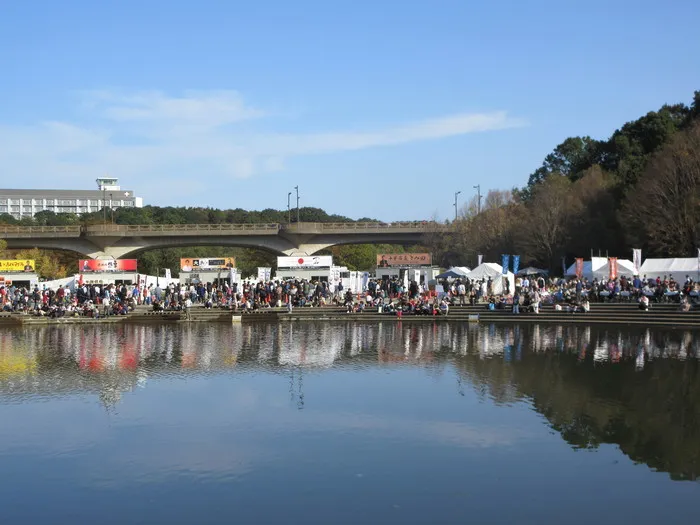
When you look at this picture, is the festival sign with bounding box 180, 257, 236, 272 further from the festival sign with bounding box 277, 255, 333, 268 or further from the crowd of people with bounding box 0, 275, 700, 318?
the festival sign with bounding box 277, 255, 333, 268

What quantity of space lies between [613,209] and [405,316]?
2704cm

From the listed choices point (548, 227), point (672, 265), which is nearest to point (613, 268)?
point (672, 265)

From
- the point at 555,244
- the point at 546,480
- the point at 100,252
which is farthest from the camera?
the point at 100,252

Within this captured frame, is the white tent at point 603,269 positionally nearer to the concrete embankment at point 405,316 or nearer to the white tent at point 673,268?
the white tent at point 673,268

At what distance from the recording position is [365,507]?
1188 centimetres

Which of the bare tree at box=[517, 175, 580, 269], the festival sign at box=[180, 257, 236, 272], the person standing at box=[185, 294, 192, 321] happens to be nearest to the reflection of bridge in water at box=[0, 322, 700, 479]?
the person standing at box=[185, 294, 192, 321]

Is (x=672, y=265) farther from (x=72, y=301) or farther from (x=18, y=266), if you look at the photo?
(x=18, y=266)

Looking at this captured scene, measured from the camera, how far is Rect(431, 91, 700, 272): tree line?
49406 millimetres

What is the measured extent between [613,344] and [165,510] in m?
22.3

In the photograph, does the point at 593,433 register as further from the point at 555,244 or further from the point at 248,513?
the point at 555,244

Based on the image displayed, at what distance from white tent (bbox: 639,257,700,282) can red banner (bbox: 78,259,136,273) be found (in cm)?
3422

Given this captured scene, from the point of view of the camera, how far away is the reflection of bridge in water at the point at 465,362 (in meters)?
16.9

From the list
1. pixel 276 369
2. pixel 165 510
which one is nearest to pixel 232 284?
pixel 276 369

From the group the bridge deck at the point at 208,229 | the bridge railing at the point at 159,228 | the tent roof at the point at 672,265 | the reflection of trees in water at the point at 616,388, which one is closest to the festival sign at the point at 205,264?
the reflection of trees in water at the point at 616,388
